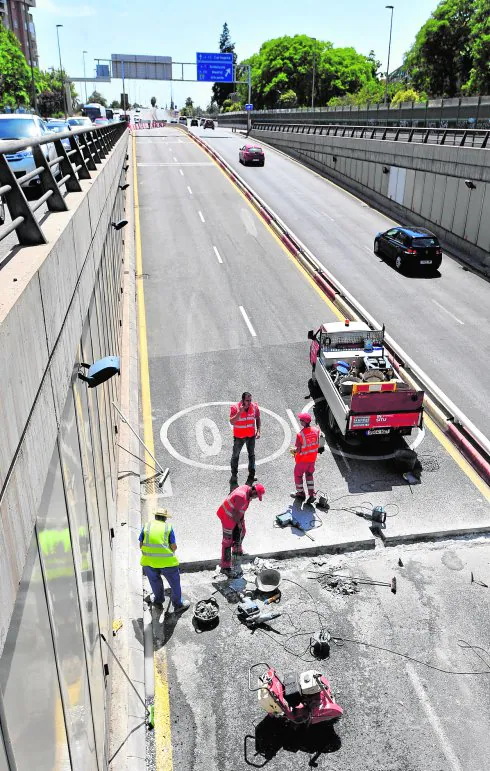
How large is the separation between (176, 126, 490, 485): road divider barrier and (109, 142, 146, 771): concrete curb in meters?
6.42

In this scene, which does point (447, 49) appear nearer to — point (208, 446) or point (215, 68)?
point (215, 68)

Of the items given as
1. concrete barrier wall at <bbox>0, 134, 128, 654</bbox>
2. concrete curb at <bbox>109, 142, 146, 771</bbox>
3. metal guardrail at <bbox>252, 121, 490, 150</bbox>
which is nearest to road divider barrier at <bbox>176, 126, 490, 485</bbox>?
concrete curb at <bbox>109, 142, 146, 771</bbox>

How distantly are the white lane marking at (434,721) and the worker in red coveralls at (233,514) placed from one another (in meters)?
2.95

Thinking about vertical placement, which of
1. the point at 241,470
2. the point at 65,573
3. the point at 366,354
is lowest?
the point at 241,470

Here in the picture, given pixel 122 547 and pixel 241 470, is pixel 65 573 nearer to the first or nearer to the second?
pixel 122 547

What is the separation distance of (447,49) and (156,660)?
81299 mm

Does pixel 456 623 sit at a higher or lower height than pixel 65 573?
lower

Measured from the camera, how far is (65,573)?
4391mm

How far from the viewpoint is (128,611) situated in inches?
320

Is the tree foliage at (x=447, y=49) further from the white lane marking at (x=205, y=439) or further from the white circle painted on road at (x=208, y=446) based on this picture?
the white lane marking at (x=205, y=439)

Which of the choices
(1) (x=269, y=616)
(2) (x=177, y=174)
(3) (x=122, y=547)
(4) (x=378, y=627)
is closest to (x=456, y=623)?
(4) (x=378, y=627)

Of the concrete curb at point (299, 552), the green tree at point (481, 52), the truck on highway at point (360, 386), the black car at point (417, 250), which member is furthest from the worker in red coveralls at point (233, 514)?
the green tree at point (481, 52)

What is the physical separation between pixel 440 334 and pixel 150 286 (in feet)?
34.7

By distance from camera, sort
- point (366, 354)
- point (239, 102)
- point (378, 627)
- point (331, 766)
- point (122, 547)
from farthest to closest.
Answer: point (239, 102) → point (366, 354) → point (122, 547) → point (378, 627) → point (331, 766)
